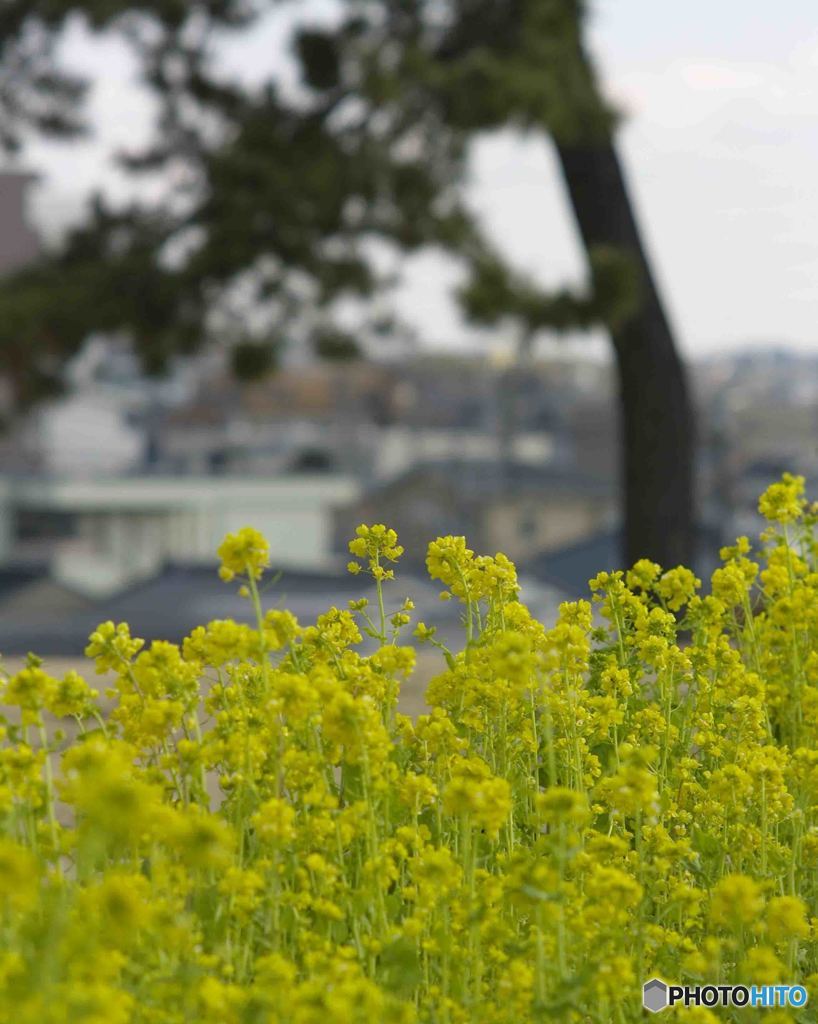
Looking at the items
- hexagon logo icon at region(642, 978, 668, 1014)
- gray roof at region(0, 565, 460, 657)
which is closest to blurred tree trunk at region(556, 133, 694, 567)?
gray roof at region(0, 565, 460, 657)

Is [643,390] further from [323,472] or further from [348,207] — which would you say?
[323,472]

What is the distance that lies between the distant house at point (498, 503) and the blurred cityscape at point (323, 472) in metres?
0.05

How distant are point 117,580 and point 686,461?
87.6ft

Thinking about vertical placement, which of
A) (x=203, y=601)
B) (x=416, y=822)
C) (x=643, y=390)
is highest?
(x=643, y=390)

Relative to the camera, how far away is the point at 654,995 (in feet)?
5.77

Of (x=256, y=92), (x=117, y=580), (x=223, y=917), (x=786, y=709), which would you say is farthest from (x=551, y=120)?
(x=117, y=580)

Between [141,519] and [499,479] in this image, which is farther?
[499,479]

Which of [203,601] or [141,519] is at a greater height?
[141,519]

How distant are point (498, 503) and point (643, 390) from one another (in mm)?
27598

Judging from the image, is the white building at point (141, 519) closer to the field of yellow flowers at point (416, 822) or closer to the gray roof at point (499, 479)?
the gray roof at point (499, 479)

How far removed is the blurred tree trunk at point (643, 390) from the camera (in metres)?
7.82

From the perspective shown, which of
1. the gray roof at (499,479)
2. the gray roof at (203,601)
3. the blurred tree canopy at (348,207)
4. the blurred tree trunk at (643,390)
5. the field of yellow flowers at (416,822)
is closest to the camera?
the field of yellow flowers at (416,822)

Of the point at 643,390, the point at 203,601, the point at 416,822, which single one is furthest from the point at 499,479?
the point at 416,822

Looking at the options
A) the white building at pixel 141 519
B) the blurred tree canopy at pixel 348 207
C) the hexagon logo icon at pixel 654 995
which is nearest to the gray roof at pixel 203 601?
the blurred tree canopy at pixel 348 207
